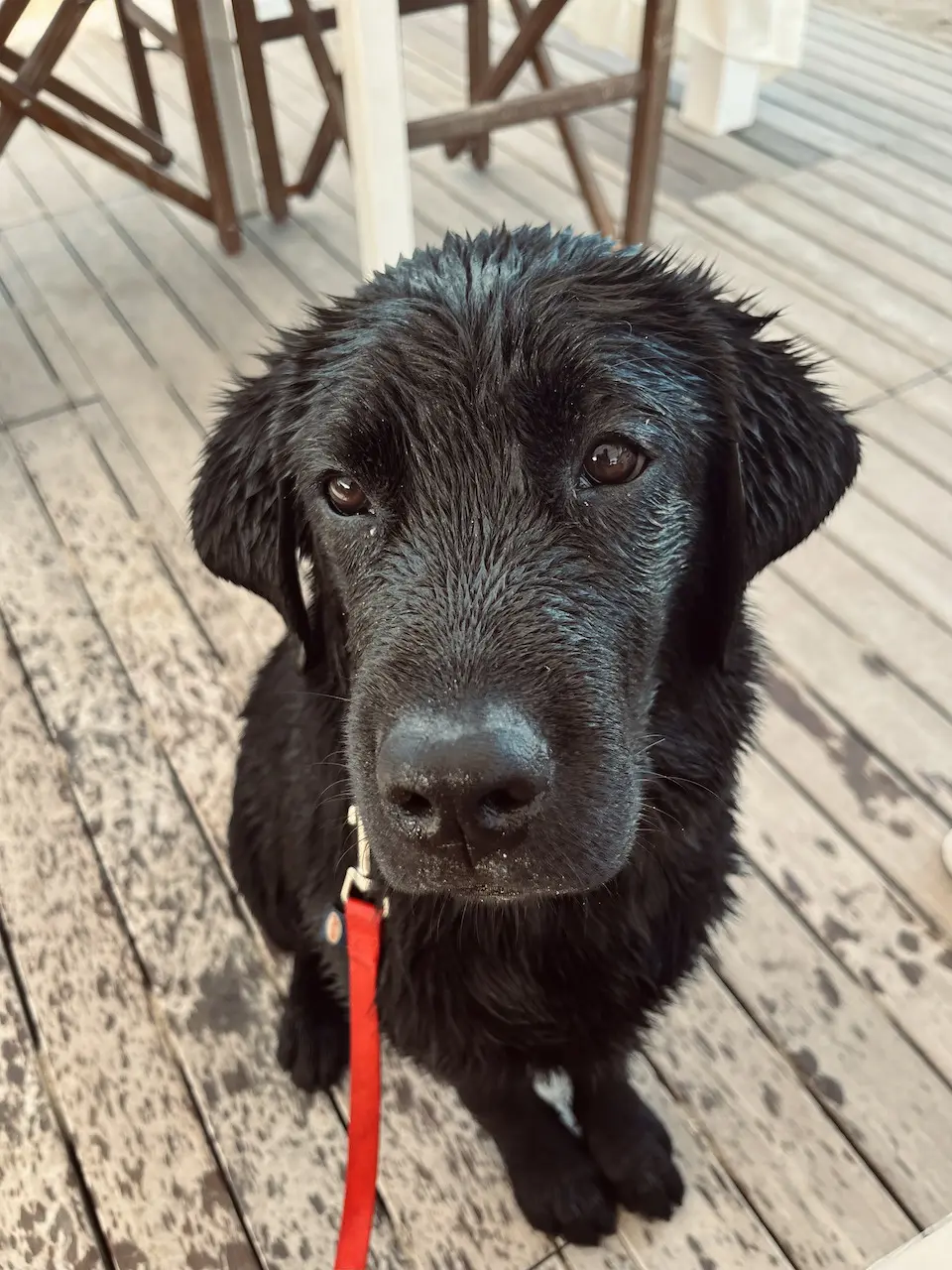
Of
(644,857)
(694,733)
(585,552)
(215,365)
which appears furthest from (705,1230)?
(215,365)

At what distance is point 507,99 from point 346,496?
2.71 meters

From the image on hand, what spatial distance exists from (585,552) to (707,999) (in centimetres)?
110

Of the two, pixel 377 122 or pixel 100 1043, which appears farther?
pixel 377 122

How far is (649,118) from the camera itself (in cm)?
339

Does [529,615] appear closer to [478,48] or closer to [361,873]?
[361,873]

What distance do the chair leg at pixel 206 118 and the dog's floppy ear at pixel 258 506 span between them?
2.58m

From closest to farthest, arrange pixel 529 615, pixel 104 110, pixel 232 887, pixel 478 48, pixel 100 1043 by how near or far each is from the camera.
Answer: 1. pixel 529 615
2. pixel 100 1043
3. pixel 232 887
4. pixel 104 110
5. pixel 478 48

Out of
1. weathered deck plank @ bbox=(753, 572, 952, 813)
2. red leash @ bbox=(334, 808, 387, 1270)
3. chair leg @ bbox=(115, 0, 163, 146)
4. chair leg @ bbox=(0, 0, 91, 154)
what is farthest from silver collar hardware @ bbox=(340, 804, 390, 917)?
chair leg @ bbox=(115, 0, 163, 146)

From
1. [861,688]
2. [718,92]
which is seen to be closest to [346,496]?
[861,688]

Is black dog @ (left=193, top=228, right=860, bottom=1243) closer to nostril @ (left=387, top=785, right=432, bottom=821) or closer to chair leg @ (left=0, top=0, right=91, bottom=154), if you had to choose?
nostril @ (left=387, top=785, right=432, bottom=821)

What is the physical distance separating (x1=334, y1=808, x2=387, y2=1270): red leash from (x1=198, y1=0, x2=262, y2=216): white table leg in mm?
3342

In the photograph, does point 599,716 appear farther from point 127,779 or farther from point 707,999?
point 127,779

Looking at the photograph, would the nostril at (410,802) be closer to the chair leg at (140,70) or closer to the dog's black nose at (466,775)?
the dog's black nose at (466,775)

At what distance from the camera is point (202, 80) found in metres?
3.38
